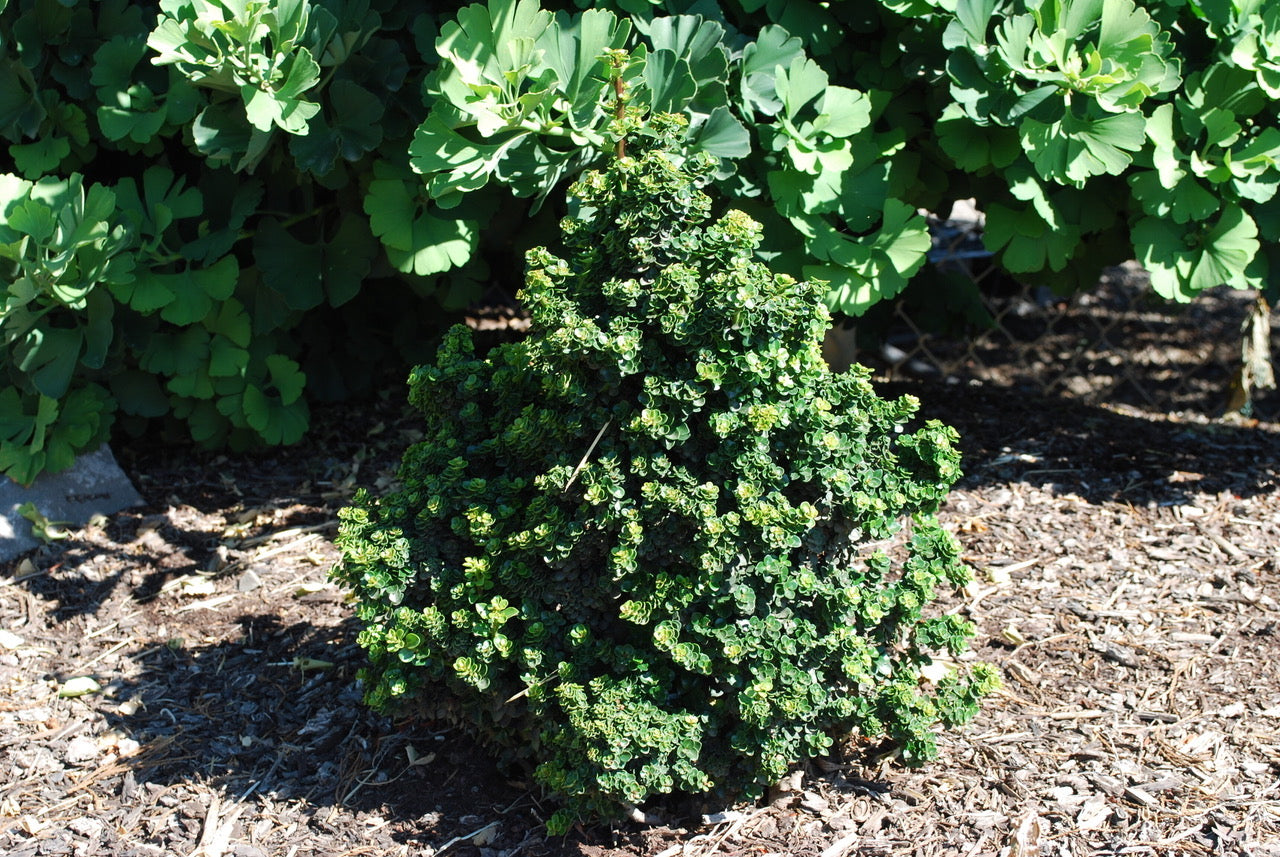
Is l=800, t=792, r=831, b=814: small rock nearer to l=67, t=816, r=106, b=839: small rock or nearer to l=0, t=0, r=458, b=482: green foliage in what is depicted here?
l=67, t=816, r=106, b=839: small rock

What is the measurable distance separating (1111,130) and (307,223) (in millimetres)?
2175

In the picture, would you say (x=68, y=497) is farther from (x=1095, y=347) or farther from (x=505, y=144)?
(x=1095, y=347)

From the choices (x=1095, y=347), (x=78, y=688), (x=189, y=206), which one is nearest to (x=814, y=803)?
(x=78, y=688)

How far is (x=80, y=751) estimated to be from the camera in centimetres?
245

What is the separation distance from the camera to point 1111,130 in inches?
105

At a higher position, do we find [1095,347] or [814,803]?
[1095,347]

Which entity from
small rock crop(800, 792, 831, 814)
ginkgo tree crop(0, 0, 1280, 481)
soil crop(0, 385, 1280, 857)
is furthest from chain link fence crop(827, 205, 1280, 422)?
small rock crop(800, 792, 831, 814)

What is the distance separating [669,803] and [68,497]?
2054mm

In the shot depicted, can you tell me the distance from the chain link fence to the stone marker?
2.61 m


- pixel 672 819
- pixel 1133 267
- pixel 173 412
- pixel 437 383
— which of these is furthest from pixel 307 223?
pixel 1133 267

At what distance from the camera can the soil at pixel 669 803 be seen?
2156 millimetres

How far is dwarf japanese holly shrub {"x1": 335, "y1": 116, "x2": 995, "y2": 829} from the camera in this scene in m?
1.90

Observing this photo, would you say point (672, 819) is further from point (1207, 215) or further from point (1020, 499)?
point (1207, 215)

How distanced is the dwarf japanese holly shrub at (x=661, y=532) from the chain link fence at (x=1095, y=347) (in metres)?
2.20
